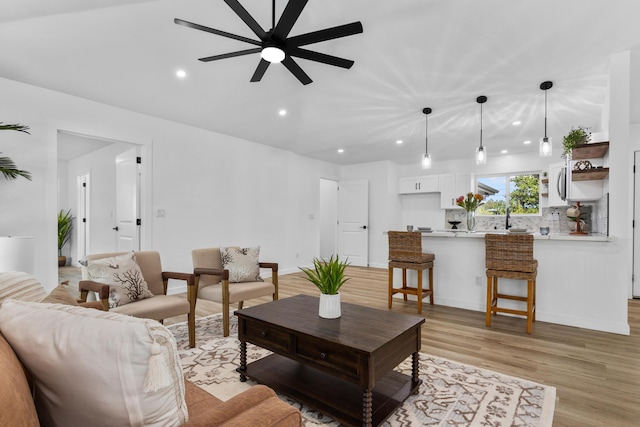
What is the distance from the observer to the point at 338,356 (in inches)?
69.4

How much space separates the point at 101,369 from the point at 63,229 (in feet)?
28.2

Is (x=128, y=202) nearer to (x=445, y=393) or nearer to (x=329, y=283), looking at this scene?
(x=329, y=283)

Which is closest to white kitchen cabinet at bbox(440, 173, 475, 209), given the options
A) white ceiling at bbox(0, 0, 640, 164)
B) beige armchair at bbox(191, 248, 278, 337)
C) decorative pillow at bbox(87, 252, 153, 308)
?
white ceiling at bbox(0, 0, 640, 164)

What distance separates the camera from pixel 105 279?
8.26 feet

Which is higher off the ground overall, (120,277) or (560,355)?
(120,277)

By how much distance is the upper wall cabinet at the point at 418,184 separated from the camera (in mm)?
7430

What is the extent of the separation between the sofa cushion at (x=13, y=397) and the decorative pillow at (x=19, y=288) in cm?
64

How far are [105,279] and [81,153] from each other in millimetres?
5782

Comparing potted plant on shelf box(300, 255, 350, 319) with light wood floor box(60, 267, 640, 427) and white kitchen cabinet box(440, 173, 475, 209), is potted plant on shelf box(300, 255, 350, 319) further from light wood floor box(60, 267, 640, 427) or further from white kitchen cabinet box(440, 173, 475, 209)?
white kitchen cabinet box(440, 173, 475, 209)

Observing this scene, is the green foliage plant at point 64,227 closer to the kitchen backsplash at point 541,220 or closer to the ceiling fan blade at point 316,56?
the ceiling fan blade at point 316,56

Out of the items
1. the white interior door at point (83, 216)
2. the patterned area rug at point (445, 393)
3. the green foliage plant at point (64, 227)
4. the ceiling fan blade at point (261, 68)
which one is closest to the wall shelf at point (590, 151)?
the patterned area rug at point (445, 393)

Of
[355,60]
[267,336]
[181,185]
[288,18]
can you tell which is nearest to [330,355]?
[267,336]

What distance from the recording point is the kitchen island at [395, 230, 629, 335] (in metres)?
3.28

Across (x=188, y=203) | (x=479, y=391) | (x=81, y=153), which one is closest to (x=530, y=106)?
(x=479, y=391)
